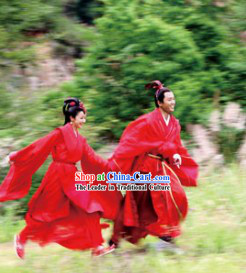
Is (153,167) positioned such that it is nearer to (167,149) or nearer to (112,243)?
(167,149)

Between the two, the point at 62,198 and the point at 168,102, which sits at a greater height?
the point at 168,102

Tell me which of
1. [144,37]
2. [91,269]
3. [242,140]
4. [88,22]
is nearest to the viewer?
[91,269]

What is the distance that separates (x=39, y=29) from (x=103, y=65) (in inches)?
133

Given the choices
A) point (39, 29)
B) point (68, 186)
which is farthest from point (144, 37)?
point (68, 186)

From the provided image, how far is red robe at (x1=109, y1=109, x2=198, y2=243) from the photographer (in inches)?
205

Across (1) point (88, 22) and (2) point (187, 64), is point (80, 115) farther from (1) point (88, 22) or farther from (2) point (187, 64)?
(1) point (88, 22)

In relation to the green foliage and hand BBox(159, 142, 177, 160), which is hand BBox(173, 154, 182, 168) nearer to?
hand BBox(159, 142, 177, 160)

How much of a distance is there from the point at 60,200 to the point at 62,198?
3cm

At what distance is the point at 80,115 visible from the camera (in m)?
5.13

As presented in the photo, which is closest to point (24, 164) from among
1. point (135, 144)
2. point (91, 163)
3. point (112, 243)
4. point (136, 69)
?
point (91, 163)

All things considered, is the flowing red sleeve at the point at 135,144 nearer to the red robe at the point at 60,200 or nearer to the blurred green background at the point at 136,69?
the red robe at the point at 60,200

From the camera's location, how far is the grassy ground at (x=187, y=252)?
16.5ft

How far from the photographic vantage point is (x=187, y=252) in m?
5.43

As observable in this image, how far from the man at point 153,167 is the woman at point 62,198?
36 cm
